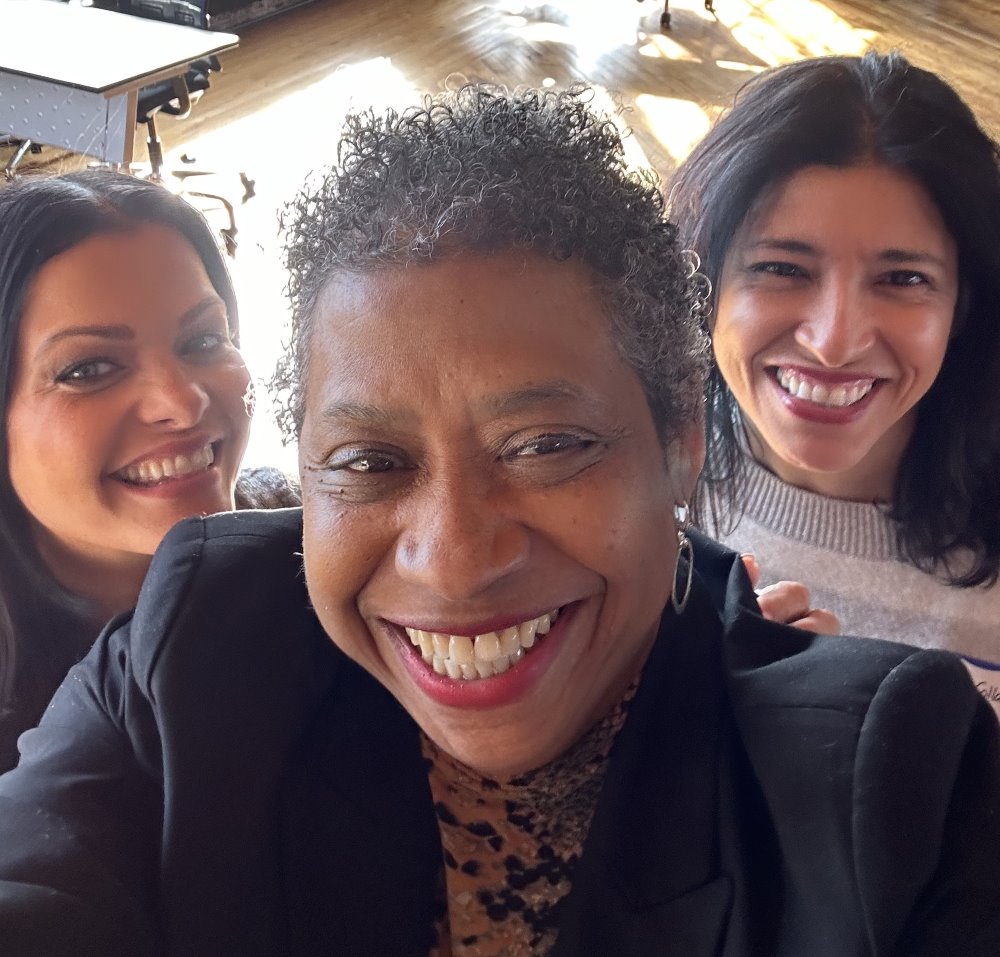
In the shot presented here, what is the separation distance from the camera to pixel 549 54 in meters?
8.16

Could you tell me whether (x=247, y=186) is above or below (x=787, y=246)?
below

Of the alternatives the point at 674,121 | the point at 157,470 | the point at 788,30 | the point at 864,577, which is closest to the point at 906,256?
the point at 864,577

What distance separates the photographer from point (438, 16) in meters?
9.27

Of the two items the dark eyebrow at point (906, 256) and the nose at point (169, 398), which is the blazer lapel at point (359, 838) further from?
the dark eyebrow at point (906, 256)

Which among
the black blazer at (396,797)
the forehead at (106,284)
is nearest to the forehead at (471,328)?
the black blazer at (396,797)

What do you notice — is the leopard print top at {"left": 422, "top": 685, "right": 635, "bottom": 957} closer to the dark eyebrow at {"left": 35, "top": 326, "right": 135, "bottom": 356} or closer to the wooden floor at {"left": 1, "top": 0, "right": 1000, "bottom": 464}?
the dark eyebrow at {"left": 35, "top": 326, "right": 135, "bottom": 356}

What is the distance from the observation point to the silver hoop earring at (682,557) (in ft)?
3.81

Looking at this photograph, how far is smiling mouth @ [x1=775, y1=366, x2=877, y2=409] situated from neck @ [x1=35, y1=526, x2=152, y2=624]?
4.25 feet

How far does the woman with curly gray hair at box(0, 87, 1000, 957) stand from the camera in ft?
3.11

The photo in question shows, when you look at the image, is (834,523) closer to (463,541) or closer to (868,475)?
(868,475)

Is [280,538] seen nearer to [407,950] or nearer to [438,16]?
[407,950]

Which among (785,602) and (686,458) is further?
(785,602)

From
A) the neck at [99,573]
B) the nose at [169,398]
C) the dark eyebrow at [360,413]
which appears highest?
the dark eyebrow at [360,413]

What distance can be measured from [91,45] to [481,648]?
490 cm
